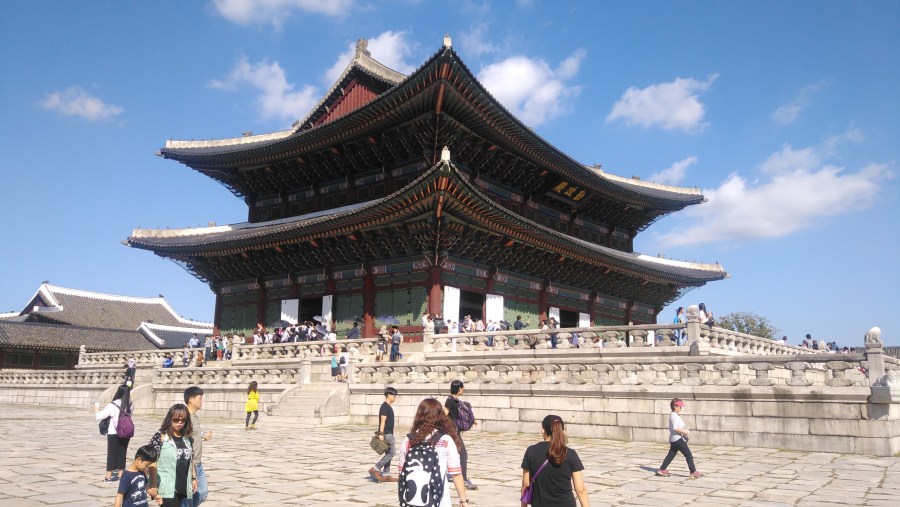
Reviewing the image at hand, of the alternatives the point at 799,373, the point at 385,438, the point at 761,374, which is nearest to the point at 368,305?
the point at 761,374

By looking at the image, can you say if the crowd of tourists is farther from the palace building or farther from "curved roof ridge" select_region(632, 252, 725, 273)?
"curved roof ridge" select_region(632, 252, 725, 273)

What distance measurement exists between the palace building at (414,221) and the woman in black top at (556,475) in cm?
1711

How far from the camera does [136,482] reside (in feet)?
17.9

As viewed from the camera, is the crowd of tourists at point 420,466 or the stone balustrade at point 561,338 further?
the stone balustrade at point 561,338

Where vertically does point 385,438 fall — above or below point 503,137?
below

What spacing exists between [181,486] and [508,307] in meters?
23.1

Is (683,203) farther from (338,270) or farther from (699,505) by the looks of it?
(699,505)

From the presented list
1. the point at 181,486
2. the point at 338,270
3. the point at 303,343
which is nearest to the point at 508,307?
the point at 338,270

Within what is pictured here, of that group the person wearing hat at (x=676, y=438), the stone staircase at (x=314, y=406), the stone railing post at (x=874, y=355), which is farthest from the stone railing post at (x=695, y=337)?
the stone staircase at (x=314, y=406)

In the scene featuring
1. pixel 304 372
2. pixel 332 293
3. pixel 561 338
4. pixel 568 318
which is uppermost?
pixel 332 293

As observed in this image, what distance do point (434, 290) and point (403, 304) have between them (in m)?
1.69

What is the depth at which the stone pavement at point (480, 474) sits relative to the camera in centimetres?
852

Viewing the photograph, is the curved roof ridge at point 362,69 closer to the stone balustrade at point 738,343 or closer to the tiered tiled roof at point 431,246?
the tiered tiled roof at point 431,246

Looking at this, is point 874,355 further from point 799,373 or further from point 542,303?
point 542,303
